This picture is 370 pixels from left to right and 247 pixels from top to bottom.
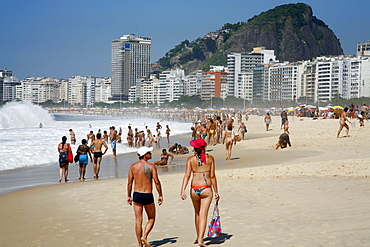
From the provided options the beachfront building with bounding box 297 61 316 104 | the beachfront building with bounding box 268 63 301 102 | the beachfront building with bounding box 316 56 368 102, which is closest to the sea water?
the beachfront building with bounding box 316 56 368 102

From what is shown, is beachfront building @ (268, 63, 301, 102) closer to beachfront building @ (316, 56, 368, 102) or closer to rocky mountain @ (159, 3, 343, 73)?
beachfront building @ (316, 56, 368, 102)

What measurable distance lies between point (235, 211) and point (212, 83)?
142887 mm

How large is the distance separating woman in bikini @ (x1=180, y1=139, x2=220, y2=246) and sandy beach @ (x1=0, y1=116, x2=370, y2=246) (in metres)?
0.35

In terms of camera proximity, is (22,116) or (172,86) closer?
(22,116)

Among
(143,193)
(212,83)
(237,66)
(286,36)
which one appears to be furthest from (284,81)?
(143,193)

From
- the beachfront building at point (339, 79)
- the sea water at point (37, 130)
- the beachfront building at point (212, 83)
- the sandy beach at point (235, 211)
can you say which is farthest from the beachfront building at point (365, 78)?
the sandy beach at point (235, 211)

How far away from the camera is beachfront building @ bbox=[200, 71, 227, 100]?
148250 millimetres

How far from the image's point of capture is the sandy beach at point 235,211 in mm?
5551

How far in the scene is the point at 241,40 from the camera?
181m

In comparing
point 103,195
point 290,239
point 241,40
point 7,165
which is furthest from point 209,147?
point 241,40

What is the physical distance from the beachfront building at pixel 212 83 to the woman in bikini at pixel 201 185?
467 feet

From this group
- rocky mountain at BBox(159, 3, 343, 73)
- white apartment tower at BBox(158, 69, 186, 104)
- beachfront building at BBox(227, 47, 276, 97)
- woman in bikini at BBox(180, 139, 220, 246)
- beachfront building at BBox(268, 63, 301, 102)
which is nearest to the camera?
woman in bikini at BBox(180, 139, 220, 246)

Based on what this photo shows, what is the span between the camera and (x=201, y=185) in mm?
5352

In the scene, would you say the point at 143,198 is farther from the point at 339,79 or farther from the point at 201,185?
the point at 339,79
